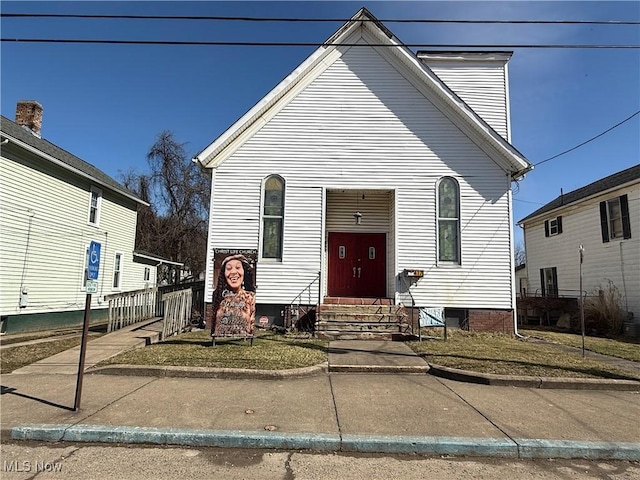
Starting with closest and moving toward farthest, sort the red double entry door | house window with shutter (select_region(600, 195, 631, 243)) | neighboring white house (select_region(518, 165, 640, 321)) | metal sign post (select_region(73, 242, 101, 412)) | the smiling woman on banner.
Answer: metal sign post (select_region(73, 242, 101, 412)) < the smiling woman on banner < the red double entry door < neighboring white house (select_region(518, 165, 640, 321)) < house window with shutter (select_region(600, 195, 631, 243))

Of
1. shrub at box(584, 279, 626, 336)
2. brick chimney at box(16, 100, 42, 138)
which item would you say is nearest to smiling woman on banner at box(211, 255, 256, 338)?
shrub at box(584, 279, 626, 336)

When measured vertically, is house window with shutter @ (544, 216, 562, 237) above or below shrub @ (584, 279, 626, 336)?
above

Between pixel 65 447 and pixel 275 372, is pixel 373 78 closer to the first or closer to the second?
pixel 275 372

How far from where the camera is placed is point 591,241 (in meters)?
18.9

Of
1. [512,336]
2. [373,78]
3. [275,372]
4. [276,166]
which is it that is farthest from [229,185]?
[512,336]

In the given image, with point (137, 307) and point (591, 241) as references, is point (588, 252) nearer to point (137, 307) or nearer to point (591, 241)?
point (591, 241)

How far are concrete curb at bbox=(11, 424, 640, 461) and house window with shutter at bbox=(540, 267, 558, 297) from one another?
19.3 meters

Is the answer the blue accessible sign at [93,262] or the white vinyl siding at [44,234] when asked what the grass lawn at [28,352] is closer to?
the blue accessible sign at [93,262]

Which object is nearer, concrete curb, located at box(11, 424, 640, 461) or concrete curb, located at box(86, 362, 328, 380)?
concrete curb, located at box(11, 424, 640, 461)

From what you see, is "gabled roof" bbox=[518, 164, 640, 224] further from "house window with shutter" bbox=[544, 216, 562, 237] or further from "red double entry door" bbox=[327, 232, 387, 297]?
"red double entry door" bbox=[327, 232, 387, 297]

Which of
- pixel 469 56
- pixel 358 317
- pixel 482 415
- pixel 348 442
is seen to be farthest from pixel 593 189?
pixel 348 442

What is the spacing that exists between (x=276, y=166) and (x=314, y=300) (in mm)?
4397

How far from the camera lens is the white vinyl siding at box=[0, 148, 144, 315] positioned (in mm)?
13305

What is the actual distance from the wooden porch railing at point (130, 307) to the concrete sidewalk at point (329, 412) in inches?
179
